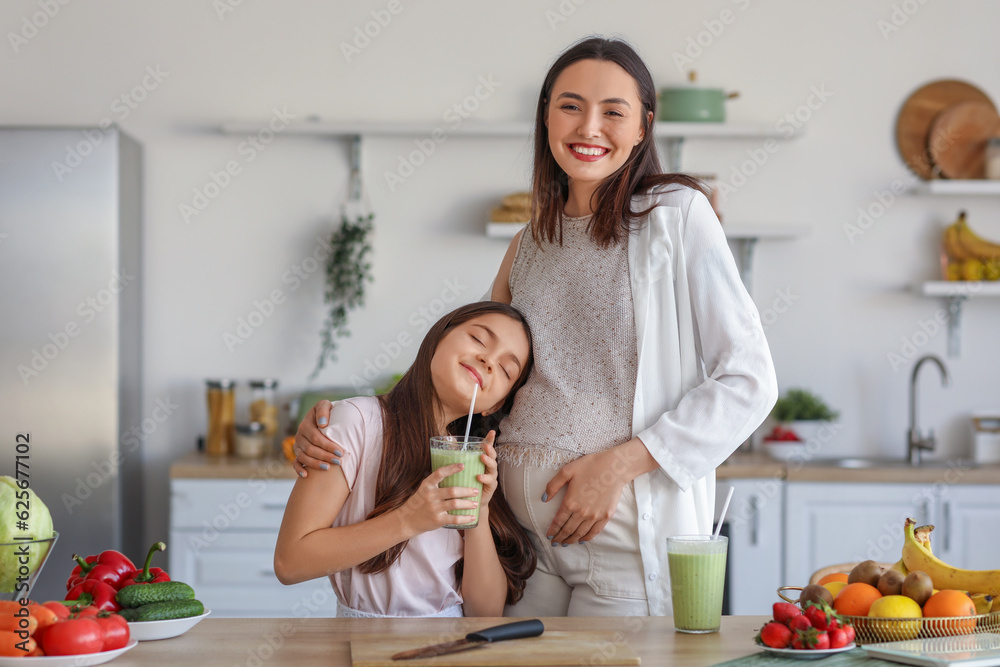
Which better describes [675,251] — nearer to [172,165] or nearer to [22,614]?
[22,614]

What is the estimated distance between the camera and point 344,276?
3490 mm

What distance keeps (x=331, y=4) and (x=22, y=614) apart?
2960mm

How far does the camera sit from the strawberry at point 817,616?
3.69 ft

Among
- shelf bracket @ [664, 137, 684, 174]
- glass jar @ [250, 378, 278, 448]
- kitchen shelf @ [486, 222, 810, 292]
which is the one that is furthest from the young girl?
shelf bracket @ [664, 137, 684, 174]

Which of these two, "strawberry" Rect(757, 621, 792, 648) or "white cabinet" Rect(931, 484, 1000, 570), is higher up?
"strawberry" Rect(757, 621, 792, 648)

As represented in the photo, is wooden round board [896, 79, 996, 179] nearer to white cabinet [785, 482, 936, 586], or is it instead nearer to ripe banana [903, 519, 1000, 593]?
white cabinet [785, 482, 936, 586]

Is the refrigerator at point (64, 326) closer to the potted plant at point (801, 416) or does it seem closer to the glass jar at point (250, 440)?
the glass jar at point (250, 440)

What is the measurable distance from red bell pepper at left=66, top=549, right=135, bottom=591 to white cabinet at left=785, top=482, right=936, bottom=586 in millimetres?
2337

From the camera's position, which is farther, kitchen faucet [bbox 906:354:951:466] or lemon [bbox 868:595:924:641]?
kitchen faucet [bbox 906:354:951:466]

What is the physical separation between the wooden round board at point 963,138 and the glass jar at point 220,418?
283 cm

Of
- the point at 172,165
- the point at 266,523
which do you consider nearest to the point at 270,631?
the point at 266,523

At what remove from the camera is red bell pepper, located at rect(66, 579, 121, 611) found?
3.86ft

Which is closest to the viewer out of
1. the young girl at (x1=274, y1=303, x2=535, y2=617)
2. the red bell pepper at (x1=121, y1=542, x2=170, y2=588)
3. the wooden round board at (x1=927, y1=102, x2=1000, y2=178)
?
the red bell pepper at (x1=121, y1=542, x2=170, y2=588)

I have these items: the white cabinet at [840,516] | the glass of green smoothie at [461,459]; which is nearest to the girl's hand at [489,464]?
the glass of green smoothie at [461,459]
